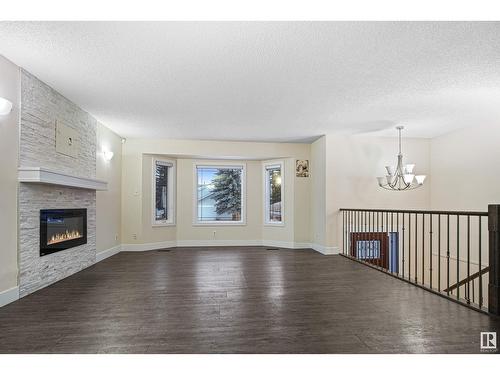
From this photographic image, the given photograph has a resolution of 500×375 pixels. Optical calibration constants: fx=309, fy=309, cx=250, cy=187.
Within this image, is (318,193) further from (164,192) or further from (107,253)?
(107,253)

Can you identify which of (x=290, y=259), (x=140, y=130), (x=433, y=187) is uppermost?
(x=140, y=130)

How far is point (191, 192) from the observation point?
745 centimetres

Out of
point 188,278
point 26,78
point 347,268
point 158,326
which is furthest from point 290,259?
point 26,78

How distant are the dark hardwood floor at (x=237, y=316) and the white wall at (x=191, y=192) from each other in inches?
87.7

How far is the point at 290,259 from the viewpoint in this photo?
571 cm

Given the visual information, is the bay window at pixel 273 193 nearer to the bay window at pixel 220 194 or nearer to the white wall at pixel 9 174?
the bay window at pixel 220 194

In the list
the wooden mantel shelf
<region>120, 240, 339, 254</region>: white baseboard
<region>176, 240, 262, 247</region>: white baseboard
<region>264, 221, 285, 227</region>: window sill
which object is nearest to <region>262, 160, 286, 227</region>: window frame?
<region>264, 221, 285, 227</region>: window sill

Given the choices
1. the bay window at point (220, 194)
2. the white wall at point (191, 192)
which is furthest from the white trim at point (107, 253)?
the bay window at point (220, 194)

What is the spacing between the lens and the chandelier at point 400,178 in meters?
5.68

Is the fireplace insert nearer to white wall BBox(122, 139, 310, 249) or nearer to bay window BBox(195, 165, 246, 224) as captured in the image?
white wall BBox(122, 139, 310, 249)

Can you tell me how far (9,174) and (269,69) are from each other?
113 inches
